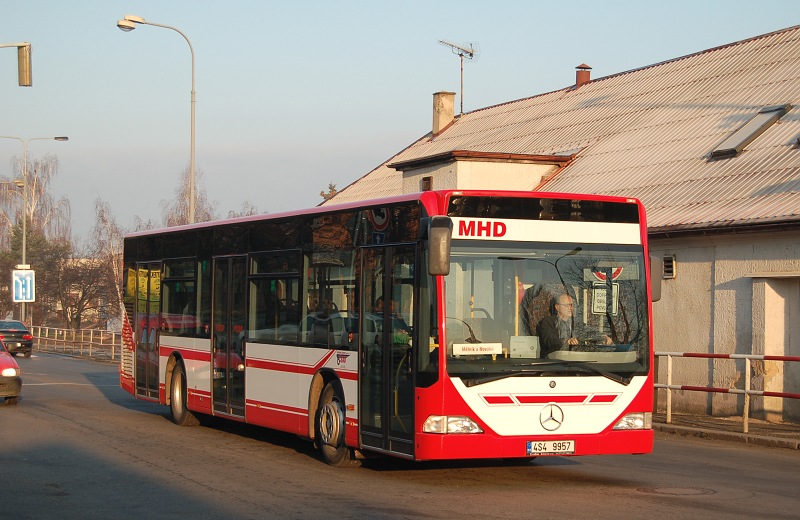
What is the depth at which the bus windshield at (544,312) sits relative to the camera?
11.2 m

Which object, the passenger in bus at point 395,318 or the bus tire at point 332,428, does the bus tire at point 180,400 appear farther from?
the passenger in bus at point 395,318

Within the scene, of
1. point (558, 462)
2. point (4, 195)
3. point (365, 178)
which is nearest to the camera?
point (558, 462)

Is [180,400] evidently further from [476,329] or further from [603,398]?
[603,398]

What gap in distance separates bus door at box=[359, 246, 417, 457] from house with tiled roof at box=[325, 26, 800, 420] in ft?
25.4

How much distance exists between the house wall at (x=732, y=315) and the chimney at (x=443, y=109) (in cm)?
2238

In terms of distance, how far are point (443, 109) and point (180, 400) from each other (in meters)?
27.6

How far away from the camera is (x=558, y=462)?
1406 centimetres

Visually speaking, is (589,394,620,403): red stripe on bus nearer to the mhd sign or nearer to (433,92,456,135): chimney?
(433,92,456,135): chimney

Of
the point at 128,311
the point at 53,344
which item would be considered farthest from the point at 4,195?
the point at 128,311

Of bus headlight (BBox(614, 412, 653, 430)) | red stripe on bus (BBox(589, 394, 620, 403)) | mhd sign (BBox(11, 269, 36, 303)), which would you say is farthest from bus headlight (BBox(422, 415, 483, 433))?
mhd sign (BBox(11, 269, 36, 303))

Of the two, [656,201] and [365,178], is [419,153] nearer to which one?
[365,178]

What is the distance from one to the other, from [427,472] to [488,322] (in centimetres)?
243

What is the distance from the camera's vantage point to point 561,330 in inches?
454

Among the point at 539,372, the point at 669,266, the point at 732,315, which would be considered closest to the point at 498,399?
the point at 539,372
